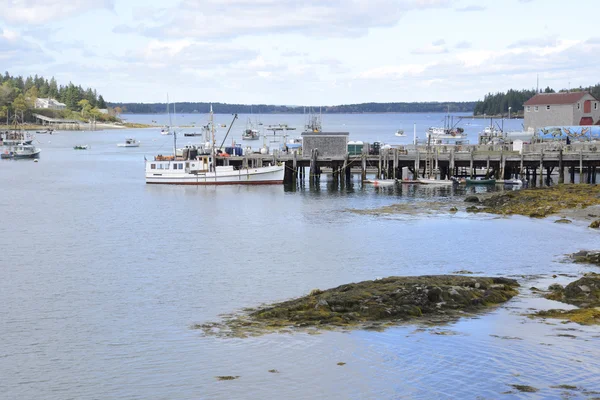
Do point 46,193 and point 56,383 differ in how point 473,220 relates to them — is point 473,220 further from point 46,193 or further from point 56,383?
point 46,193

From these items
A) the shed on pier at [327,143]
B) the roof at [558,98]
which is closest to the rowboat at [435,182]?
the shed on pier at [327,143]

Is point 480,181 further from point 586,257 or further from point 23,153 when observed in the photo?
point 23,153

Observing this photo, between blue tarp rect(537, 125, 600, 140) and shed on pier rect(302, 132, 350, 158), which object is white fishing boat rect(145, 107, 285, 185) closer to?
shed on pier rect(302, 132, 350, 158)

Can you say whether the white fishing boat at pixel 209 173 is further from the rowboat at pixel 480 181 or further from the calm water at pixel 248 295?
the rowboat at pixel 480 181

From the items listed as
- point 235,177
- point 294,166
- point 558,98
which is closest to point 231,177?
point 235,177

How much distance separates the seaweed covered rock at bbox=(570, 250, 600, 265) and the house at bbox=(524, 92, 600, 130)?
190 feet

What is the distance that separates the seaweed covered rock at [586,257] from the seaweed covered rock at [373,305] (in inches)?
343

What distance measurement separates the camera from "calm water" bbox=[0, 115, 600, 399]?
2245cm

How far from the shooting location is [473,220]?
53.8 metres

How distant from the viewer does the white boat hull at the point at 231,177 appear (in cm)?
8006

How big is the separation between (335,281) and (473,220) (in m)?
20.7

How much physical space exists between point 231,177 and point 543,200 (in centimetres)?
3297


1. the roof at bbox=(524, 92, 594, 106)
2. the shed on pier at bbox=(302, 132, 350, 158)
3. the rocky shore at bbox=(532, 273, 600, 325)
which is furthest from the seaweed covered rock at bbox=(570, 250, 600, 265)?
the roof at bbox=(524, 92, 594, 106)

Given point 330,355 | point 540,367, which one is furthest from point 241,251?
point 540,367
